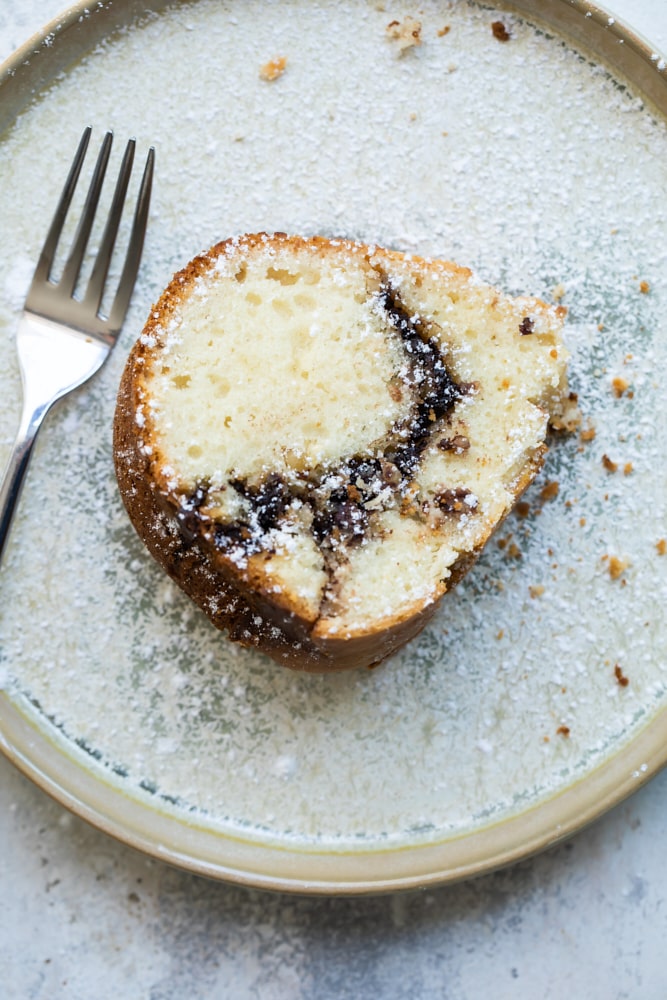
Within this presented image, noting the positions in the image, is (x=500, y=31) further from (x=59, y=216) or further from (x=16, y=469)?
(x=16, y=469)

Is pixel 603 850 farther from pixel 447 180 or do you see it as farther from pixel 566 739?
pixel 447 180

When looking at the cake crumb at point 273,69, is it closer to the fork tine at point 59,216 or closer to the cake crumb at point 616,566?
the fork tine at point 59,216

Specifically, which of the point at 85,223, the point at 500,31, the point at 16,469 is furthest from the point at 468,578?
the point at 500,31

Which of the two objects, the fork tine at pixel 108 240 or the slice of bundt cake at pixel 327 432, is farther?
the fork tine at pixel 108 240

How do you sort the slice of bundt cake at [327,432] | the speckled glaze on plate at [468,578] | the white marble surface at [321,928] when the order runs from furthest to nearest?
the white marble surface at [321,928], the speckled glaze on plate at [468,578], the slice of bundt cake at [327,432]

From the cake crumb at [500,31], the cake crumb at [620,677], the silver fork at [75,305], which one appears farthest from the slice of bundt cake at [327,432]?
the cake crumb at [500,31]

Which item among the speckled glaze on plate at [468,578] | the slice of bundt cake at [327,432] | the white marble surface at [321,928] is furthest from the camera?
the white marble surface at [321,928]

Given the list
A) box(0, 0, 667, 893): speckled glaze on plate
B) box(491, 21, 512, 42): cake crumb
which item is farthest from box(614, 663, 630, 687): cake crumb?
box(491, 21, 512, 42): cake crumb

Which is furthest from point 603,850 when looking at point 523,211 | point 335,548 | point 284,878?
point 523,211
